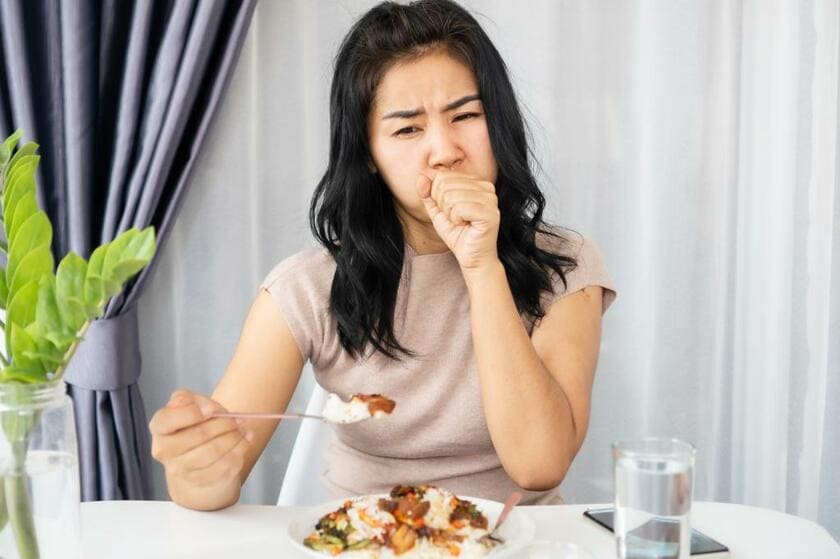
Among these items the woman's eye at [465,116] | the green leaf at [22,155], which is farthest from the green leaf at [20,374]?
the woman's eye at [465,116]

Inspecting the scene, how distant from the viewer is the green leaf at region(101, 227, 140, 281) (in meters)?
0.89

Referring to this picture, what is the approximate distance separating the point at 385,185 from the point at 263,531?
777mm

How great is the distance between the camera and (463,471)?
173cm

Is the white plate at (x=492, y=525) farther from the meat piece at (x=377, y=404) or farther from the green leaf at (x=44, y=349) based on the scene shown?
the green leaf at (x=44, y=349)

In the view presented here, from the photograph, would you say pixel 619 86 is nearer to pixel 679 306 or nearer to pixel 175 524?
pixel 679 306

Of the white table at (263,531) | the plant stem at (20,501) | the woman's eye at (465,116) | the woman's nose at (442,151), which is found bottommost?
the white table at (263,531)

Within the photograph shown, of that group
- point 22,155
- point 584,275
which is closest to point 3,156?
point 22,155

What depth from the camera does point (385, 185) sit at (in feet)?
6.12

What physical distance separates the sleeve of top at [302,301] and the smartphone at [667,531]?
61 centimetres

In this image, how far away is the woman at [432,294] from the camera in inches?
62.6

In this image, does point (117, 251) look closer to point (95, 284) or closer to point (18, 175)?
point (95, 284)

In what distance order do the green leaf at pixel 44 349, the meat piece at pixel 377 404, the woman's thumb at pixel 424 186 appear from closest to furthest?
the green leaf at pixel 44 349
the meat piece at pixel 377 404
the woman's thumb at pixel 424 186

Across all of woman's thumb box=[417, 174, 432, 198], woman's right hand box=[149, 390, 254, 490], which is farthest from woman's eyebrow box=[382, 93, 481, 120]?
woman's right hand box=[149, 390, 254, 490]

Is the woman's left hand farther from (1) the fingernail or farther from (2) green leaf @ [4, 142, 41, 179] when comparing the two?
(2) green leaf @ [4, 142, 41, 179]
